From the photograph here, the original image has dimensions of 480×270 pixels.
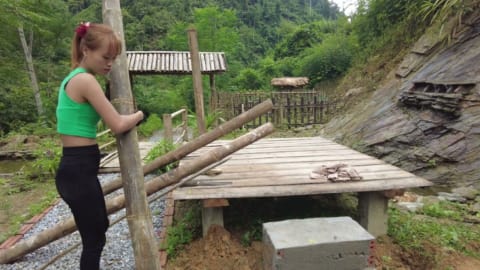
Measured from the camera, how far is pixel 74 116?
1613mm

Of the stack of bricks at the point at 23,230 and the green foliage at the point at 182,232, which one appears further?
the stack of bricks at the point at 23,230

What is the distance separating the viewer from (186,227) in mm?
3082

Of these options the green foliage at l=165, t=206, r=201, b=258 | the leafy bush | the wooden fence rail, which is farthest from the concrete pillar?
the wooden fence rail

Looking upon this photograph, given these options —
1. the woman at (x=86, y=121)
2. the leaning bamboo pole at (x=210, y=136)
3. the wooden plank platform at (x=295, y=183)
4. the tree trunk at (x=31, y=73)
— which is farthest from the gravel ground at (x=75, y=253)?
the tree trunk at (x=31, y=73)

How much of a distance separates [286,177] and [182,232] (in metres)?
1.16

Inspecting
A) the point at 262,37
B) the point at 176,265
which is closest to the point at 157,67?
the point at 176,265

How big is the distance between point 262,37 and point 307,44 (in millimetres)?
15337

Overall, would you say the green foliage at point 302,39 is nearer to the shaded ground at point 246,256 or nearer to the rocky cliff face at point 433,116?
the rocky cliff face at point 433,116

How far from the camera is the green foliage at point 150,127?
11.2 m

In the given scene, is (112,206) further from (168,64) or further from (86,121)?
(168,64)

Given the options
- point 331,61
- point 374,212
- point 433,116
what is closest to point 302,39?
point 331,61

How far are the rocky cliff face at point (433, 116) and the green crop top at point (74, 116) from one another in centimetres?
559

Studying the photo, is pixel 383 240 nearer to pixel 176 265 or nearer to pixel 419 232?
pixel 419 232

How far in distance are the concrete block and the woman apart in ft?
3.71
